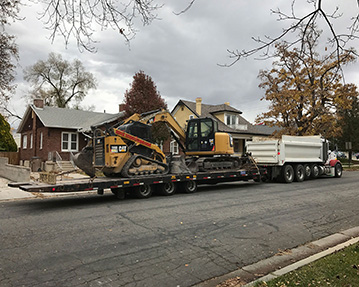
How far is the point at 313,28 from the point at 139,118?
8489mm

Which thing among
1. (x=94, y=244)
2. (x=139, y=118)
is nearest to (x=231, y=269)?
(x=94, y=244)

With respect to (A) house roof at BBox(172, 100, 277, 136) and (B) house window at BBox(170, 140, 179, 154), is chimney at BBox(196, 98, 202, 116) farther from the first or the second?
(B) house window at BBox(170, 140, 179, 154)

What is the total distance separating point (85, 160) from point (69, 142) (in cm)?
1598

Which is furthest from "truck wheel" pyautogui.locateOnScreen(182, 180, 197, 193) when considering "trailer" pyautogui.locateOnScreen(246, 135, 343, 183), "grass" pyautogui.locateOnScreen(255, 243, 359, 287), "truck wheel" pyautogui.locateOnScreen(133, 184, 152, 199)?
"grass" pyautogui.locateOnScreen(255, 243, 359, 287)

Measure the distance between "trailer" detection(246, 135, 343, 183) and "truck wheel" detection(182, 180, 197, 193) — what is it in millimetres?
5597

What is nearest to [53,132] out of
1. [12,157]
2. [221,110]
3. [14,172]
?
[12,157]

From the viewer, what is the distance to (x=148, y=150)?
1207 cm

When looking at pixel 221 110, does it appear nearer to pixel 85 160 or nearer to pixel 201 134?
pixel 201 134

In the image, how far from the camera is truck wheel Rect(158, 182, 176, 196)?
1142 cm

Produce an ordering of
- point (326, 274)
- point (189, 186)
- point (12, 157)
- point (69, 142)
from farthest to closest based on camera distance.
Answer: point (12, 157) → point (69, 142) → point (189, 186) → point (326, 274)

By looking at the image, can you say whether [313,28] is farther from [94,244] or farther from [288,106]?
[288,106]

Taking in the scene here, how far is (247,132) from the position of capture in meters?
35.6

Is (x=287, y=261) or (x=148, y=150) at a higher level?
(x=148, y=150)

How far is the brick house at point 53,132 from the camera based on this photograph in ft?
82.7
